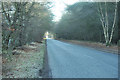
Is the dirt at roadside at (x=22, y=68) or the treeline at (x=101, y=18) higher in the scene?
the treeline at (x=101, y=18)

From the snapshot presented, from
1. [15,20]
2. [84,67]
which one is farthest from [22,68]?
[84,67]

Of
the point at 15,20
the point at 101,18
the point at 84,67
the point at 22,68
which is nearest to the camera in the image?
the point at 22,68

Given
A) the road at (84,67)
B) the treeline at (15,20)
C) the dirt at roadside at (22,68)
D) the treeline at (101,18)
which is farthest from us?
the treeline at (101,18)

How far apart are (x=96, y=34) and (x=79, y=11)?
6.73m

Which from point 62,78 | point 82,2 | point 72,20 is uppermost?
point 82,2

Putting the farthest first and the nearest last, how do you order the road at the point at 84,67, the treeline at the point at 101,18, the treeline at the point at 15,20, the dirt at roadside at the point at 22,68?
the treeline at the point at 101,18
the treeline at the point at 15,20
the road at the point at 84,67
the dirt at roadside at the point at 22,68

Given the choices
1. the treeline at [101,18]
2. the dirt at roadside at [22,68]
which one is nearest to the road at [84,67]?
the dirt at roadside at [22,68]

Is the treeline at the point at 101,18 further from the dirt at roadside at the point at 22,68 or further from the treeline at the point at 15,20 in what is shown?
the dirt at roadside at the point at 22,68

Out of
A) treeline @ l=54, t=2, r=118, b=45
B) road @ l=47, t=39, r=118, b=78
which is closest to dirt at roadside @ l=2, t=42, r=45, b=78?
road @ l=47, t=39, r=118, b=78

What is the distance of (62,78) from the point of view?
16.2 ft

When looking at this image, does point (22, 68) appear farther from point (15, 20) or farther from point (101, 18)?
point (101, 18)

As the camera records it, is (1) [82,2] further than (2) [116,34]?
Yes

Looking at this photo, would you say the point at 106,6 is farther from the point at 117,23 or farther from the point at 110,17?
the point at 117,23

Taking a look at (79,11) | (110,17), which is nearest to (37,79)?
(110,17)
